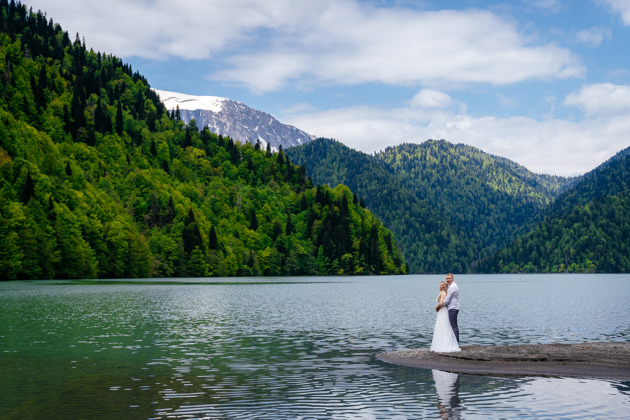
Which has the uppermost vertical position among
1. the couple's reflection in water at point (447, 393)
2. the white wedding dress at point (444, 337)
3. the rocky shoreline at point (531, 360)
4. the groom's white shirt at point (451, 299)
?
the groom's white shirt at point (451, 299)

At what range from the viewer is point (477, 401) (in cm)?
2652

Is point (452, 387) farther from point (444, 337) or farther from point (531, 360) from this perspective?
point (444, 337)

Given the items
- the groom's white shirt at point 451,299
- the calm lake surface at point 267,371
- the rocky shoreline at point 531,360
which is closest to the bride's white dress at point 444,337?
the groom's white shirt at point 451,299

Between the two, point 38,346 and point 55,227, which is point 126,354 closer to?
point 38,346

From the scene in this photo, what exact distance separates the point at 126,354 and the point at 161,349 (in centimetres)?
312

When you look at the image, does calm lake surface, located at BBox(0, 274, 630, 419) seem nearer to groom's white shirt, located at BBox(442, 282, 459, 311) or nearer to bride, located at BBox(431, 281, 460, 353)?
bride, located at BBox(431, 281, 460, 353)

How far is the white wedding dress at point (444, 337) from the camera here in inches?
1551

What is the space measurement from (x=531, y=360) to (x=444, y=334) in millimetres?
5516

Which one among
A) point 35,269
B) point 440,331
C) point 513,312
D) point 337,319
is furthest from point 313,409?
point 35,269

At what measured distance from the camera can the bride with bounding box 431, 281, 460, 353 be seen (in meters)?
39.3

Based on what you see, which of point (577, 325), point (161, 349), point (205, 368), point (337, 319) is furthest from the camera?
point (337, 319)

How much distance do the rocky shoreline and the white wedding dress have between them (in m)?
0.64

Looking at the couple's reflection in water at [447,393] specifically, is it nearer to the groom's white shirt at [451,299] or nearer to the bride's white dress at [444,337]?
the bride's white dress at [444,337]

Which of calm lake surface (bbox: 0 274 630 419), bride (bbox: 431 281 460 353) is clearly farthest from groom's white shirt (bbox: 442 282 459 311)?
calm lake surface (bbox: 0 274 630 419)
